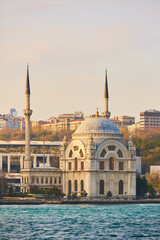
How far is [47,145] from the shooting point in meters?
155

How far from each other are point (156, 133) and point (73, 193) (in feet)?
263

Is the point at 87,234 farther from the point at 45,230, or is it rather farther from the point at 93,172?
the point at 93,172

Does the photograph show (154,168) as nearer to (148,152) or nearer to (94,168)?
(148,152)

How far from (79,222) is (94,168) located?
3640 centimetres

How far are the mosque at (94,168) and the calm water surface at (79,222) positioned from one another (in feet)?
40.0

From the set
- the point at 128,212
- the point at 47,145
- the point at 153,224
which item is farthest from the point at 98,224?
the point at 47,145

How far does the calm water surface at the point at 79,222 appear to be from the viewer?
64963 mm

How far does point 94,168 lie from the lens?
367ft

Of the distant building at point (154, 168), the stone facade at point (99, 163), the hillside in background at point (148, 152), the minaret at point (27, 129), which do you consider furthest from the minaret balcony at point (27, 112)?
the hillside in background at point (148, 152)

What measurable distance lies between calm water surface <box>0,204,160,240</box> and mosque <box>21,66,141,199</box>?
12.2 meters

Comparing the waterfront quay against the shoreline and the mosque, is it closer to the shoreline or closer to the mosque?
the shoreline

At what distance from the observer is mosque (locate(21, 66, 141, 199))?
112 metres

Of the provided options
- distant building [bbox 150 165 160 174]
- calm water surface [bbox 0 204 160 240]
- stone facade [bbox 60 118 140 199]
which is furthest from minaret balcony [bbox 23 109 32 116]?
distant building [bbox 150 165 160 174]

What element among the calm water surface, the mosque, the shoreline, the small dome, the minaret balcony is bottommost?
the calm water surface
